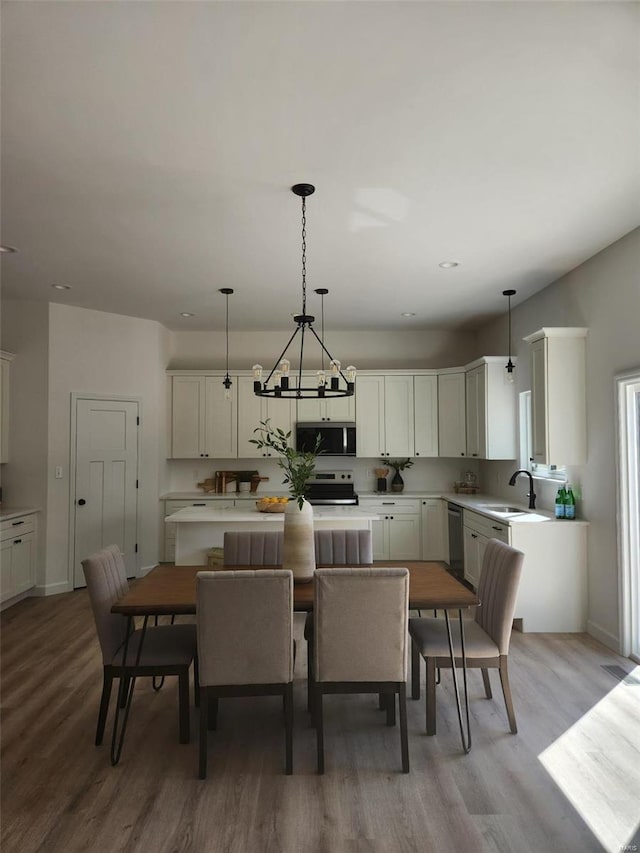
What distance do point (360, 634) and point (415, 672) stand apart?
0.89 meters

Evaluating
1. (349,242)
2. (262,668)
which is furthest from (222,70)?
(262,668)

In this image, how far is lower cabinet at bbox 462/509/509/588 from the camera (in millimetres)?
4852

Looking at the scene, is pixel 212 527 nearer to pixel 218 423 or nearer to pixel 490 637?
pixel 218 423

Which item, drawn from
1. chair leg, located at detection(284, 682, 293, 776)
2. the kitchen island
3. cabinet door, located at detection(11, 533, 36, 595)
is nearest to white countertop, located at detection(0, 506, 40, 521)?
cabinet door, located at detection(11, 533, 36, 595)

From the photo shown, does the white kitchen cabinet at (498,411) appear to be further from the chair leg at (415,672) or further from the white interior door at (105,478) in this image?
the white interior door at (105,478)

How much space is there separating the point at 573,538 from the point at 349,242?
2822 millimetres

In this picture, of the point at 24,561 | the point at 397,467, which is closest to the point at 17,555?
the point at 24,561

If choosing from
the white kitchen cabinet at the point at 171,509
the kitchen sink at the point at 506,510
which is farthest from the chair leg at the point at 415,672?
the white kitchen cabinet at the point at 171,509

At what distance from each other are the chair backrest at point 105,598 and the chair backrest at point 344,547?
126 centimetres

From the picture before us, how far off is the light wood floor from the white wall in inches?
30.1

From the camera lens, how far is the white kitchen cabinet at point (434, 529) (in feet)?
21.1

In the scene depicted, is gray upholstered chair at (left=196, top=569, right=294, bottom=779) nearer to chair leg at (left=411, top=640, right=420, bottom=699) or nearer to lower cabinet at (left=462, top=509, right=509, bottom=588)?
chair leg at (left=411, top=640, right=420, bottom=699)

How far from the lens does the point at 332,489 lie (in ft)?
22.4

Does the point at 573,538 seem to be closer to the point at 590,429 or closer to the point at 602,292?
the point at 590,429
